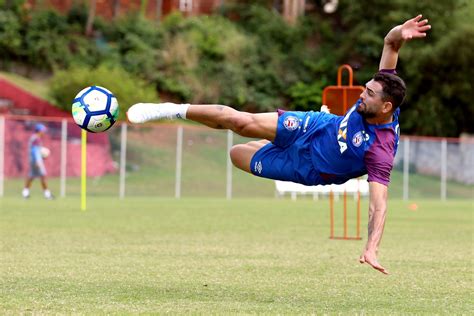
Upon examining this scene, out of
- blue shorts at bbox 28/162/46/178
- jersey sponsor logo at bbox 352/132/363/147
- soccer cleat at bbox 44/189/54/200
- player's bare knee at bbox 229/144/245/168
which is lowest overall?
soccer cleat at bbox 44/189/54/200

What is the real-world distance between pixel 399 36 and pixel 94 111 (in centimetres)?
307

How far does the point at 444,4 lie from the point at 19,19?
19.6 metres

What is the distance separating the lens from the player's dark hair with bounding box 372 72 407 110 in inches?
376

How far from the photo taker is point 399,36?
9.90 meters

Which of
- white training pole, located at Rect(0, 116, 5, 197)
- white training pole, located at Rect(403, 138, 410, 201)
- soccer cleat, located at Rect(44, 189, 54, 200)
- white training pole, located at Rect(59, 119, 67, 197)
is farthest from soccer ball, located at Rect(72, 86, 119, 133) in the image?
white training pole, located at Rect(403, 138, 410, 201)

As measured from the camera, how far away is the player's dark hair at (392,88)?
376 inches

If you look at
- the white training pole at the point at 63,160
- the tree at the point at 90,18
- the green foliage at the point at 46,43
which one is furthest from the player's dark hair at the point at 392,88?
the tree at the point at 90,18

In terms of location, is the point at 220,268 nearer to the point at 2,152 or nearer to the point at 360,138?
the point at 360,138

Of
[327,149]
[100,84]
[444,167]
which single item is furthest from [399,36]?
[444,167]

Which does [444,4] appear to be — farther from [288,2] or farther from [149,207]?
[149,207]

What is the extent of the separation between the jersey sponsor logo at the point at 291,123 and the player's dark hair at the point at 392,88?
92cm

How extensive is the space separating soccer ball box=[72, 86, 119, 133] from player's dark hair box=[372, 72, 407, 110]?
107 inches

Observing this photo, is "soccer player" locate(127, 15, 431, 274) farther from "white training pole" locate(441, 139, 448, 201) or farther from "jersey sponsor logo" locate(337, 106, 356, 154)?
"white training pole" locate(441, 139, 448, 201)

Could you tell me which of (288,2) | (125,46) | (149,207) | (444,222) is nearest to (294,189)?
(149,207)
